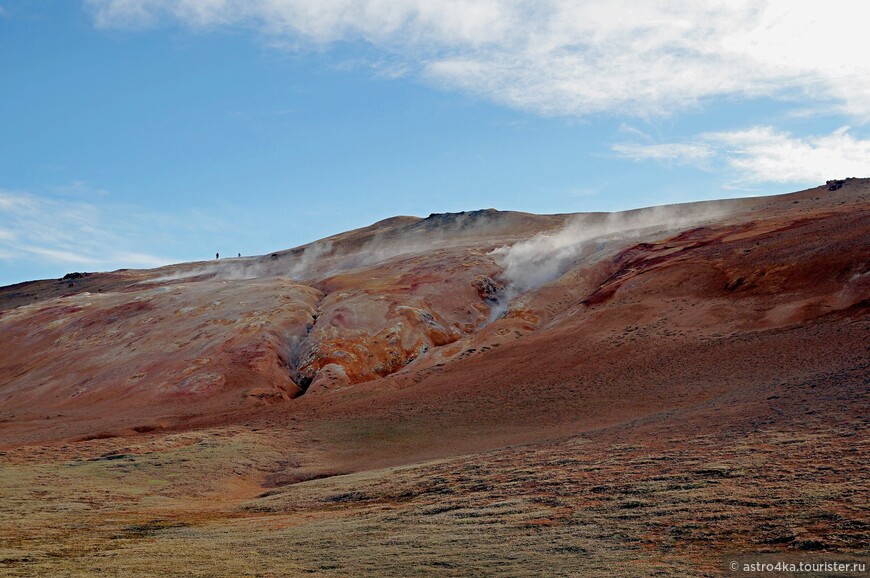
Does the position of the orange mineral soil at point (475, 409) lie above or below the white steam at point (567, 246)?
below

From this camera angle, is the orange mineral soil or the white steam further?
the white steam

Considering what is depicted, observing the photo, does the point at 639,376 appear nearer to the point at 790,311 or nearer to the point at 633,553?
the point at 790,311

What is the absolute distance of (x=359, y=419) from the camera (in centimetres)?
3178

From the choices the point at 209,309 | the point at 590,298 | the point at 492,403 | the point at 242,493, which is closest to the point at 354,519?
the point at 242,493

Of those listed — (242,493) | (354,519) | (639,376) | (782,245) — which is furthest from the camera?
(782,245)

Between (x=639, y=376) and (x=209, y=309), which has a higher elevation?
(x=209, y=309)

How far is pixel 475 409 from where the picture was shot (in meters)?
30.9

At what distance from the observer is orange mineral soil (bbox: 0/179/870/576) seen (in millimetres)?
13062

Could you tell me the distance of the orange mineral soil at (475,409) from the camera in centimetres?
1306

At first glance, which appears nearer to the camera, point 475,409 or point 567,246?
point 475,409

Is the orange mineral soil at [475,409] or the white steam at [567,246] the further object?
the white steam at [567,246]

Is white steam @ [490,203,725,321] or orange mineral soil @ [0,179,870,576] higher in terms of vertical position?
white steam @ [490,203,725,321]

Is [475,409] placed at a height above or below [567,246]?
below

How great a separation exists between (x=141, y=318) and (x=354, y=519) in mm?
40610
